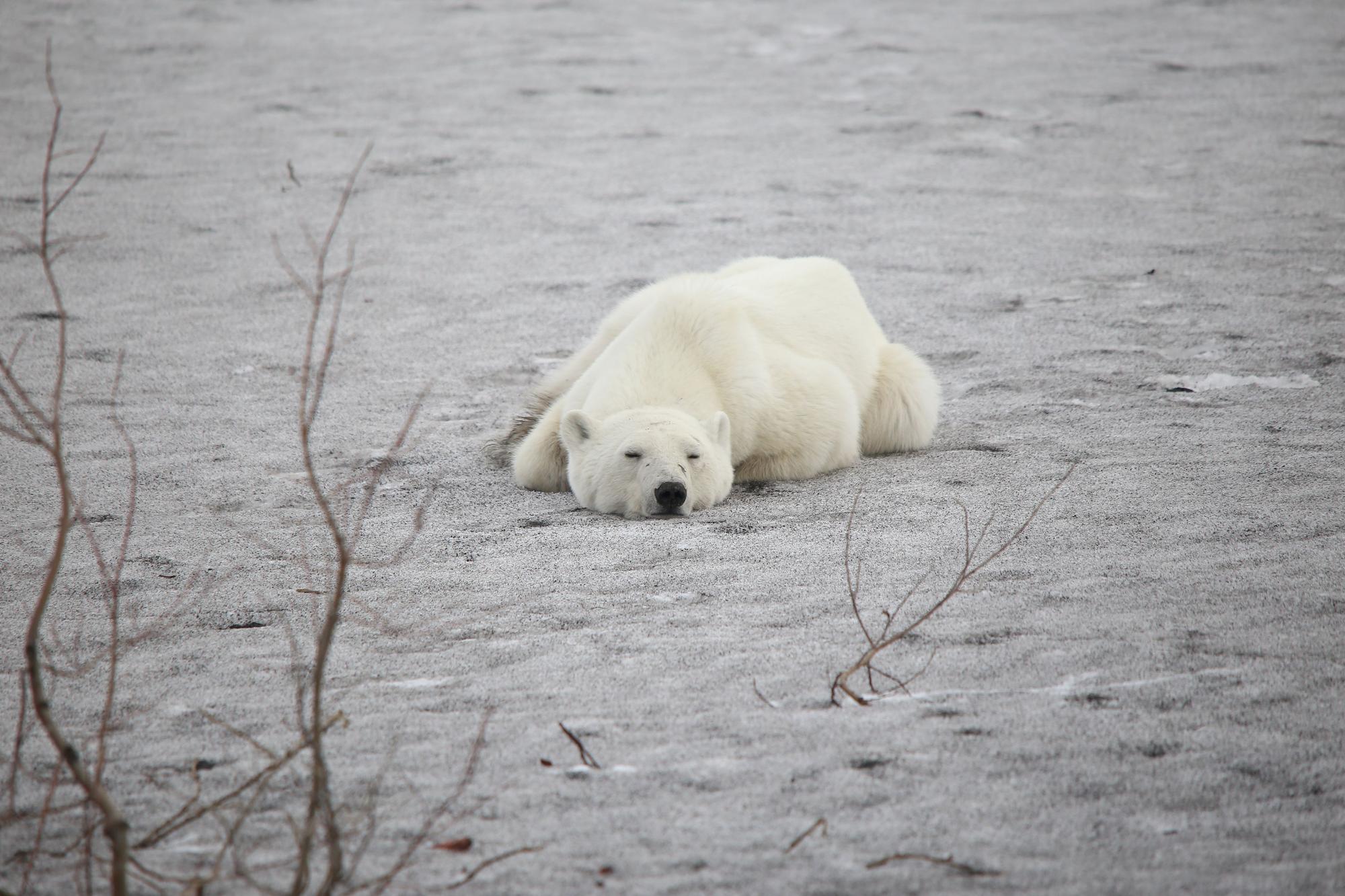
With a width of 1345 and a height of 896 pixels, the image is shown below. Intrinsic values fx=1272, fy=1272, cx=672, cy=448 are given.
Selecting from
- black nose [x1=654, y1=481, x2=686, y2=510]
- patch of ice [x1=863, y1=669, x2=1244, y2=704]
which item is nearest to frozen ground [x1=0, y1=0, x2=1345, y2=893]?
patch of ice [x1=863, y1=669, x2=1244, y2=704]

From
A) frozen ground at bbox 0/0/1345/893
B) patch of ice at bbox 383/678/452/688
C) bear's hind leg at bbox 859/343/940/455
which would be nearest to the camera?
frozen ground at bbox 0/0/1345/893

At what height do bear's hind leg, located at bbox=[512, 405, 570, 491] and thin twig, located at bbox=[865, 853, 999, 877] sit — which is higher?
thin twig, located at bbox=[865, 853, 999, 877]

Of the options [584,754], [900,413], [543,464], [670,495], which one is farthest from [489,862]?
[900,413]

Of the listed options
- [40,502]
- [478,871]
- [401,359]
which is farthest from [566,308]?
[478,871]

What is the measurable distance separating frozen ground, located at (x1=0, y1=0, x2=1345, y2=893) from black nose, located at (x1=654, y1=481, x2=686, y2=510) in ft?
0.39

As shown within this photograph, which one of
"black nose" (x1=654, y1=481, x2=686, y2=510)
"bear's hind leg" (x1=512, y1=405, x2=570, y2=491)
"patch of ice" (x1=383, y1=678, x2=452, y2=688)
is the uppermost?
"patch of ice" (x1=383, y1=678, x2=452, y2=688)

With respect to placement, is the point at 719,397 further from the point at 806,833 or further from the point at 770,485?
the point at 806,833

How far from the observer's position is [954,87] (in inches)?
487

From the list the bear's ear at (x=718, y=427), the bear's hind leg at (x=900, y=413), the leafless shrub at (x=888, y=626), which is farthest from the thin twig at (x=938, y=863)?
the bear's hind leg at (x=900, y=413)

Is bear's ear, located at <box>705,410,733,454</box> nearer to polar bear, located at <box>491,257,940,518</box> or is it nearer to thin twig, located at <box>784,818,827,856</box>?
polar bear, located at <box>491,257,940,518</box>

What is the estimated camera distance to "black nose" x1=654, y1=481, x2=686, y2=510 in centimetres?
484

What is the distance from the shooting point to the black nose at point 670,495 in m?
4.84

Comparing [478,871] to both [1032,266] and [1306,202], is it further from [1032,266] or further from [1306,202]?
[1306,202]

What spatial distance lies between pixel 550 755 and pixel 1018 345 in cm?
506
